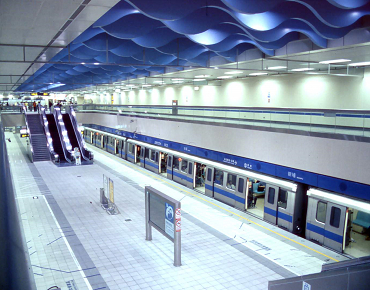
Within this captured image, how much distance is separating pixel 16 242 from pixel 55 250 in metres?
10.1

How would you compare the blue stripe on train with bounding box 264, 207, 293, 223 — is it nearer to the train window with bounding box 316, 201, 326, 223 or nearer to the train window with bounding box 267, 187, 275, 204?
the train window with bounding box 267, 187, 275, 204

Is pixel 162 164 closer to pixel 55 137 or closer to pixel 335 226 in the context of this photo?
pixel 55 137

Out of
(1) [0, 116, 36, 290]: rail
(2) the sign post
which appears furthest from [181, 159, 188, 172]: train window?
(1) [0, 116, 36, 290]: rail

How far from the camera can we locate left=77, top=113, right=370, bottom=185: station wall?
978 centimetres

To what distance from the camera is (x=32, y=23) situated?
23.4 feet

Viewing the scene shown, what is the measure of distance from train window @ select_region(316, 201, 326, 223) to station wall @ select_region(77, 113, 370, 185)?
1105 millimetres

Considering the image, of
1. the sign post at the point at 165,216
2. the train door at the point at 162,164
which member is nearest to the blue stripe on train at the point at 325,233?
the sign post at the point at 165,216

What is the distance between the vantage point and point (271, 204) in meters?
13.1

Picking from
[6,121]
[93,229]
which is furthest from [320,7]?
[6,121]

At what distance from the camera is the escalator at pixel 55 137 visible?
2583cm

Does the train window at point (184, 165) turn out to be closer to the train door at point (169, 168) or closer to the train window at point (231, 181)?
the train door at point (169, 168)

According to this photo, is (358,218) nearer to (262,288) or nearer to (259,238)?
(259,238)

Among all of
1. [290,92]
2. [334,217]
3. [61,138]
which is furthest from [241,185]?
[61,138]

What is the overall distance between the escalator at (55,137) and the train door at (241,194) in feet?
49.4
